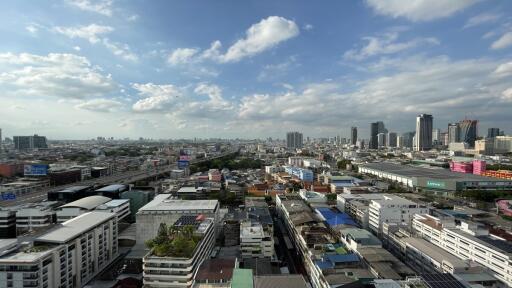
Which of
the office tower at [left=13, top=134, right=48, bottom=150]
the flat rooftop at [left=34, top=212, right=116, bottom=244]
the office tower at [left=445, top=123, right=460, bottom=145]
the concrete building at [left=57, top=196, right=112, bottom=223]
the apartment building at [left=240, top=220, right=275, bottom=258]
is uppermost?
the office tower at [left=445, top=123, right=460, bottom=145]

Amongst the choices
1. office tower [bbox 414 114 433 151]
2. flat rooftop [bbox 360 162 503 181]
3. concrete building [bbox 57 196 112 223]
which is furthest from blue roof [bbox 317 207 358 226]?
office tower [bbox 414 114 433 151]

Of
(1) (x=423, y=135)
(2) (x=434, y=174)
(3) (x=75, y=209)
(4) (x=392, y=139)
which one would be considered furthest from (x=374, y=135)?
(3) (x=75, y=209)

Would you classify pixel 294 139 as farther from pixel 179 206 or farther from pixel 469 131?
pixel 179 206

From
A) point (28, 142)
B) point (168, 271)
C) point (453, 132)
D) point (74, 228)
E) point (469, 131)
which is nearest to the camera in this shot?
point (168, 271)

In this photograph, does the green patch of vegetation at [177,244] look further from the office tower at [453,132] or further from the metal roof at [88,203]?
the office tower at [453,132]

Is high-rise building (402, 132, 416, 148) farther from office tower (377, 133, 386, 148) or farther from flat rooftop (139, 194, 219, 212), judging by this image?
flat rooftop (139, 194, 219, 212)

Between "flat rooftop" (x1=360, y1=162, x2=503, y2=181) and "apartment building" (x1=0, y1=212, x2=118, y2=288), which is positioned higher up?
"flat rooftop" (x1=360, y1=162, x2=503, y2=181)

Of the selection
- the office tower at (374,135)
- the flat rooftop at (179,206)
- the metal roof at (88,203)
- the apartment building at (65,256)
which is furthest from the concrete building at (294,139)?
the apartment building at (65,256)
